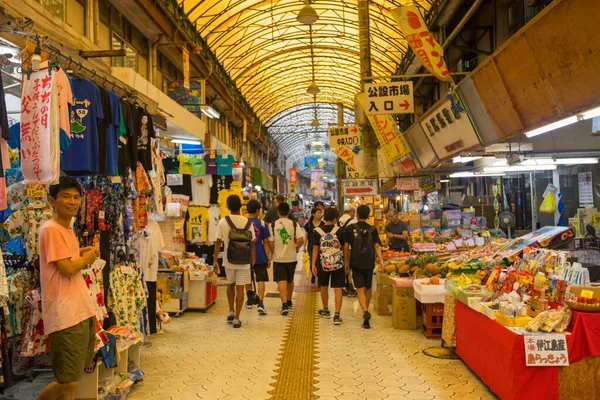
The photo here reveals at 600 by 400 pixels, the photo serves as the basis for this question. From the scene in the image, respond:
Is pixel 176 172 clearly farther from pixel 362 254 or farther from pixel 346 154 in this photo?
pixel 346 154

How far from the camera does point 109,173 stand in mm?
4527

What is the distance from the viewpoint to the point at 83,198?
4.75 metres

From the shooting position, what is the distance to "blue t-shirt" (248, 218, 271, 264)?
320 inches

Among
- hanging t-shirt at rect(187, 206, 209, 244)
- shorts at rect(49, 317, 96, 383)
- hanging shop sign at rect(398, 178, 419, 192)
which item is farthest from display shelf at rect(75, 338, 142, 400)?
hanging shop sign at rect(398, 178, 419, 192)

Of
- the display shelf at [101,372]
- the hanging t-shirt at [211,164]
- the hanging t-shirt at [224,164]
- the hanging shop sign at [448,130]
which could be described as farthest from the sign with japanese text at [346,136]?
the display shelf at [101,372]

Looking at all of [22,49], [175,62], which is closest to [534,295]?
[22,49]

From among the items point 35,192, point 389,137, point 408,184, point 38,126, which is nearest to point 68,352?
point 38,126

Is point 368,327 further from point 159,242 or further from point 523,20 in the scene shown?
point 523,20

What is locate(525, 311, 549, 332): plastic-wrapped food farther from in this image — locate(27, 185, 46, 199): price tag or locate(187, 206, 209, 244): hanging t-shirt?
locate(187, 206, 209, 244): hanging t-shirt

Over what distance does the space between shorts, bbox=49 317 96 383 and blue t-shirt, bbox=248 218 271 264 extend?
4.64m

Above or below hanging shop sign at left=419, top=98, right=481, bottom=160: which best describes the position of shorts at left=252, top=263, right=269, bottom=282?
below

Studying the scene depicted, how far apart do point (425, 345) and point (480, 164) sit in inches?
172

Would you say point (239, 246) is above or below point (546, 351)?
above

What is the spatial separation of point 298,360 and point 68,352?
2776 millimetres
